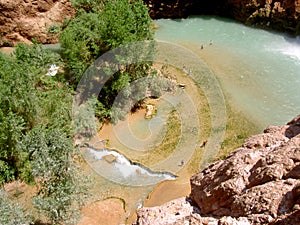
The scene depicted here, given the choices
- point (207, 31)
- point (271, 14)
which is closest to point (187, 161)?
point (207, 31)

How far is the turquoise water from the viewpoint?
27.4 meters

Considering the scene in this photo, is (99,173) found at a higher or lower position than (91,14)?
lower

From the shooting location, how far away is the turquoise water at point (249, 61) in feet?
89.9

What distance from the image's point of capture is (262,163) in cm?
966

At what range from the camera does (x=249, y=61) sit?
32.4 meters

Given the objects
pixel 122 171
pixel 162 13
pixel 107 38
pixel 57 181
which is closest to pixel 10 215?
pixel 57 181

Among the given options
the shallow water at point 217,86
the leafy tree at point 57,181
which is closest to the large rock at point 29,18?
the shallow water at point 217,86

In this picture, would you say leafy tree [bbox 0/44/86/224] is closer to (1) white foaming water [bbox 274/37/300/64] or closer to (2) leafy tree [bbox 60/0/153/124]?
(2) leafy tree [bbox 60/0/153/124]

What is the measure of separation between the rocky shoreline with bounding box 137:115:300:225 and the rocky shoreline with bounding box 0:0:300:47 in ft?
80.1

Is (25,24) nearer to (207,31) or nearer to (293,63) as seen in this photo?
(207,31)

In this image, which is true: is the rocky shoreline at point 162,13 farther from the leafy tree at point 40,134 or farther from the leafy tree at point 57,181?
the leafy tree at point 57,181

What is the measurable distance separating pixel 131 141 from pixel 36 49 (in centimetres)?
1007

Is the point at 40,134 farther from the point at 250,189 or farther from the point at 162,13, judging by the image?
the point at 162,13

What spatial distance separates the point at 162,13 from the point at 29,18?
1436 cm
